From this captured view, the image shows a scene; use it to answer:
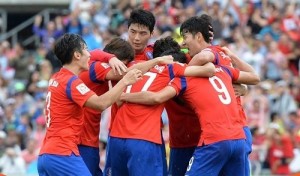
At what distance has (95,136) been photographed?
1387 cm

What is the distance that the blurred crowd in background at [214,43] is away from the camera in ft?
67.2

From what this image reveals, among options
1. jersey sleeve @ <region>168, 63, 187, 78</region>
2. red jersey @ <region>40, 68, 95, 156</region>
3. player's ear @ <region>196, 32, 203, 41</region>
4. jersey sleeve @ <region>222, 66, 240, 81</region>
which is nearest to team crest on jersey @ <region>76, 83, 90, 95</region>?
red jersey @ <region>40, 68, 95, 156</region>

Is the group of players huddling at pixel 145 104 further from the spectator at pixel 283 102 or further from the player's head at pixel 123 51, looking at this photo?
the spectator at pixel 283 102

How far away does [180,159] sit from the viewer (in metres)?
14.2

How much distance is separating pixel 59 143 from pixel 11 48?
15.9 meters

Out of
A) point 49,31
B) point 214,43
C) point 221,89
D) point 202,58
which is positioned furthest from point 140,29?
point 49,31

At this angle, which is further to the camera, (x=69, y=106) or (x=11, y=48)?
(x=11, y=48)

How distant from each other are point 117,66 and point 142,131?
0.82m

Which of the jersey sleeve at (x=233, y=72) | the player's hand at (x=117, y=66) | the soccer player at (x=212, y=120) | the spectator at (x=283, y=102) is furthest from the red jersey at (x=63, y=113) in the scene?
the spectator at (x=283, y=102)

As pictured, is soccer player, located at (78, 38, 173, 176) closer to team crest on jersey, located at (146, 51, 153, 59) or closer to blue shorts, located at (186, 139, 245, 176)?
team crest on jersey, located at (146, 51, 153, 59)

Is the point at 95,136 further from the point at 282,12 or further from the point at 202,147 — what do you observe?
the point at 282,12

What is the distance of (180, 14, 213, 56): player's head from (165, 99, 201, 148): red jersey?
28.8 inches

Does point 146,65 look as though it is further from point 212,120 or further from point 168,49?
point 212,120

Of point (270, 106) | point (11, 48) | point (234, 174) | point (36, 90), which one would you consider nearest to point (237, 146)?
point (234, 174)
